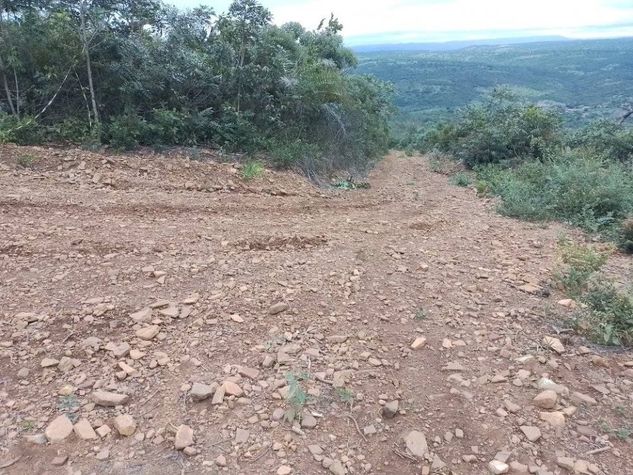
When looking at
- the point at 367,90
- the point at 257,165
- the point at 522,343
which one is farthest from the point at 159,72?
the point at 367,90

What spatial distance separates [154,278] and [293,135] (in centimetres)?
553

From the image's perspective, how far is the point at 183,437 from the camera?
2.17 meters

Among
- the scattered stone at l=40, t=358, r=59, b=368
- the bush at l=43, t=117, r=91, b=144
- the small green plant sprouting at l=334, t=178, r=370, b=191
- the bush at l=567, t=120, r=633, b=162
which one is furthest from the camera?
the bush at l=567, t=120, r=633, b=162

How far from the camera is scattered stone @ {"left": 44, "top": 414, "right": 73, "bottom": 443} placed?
2.15 metres

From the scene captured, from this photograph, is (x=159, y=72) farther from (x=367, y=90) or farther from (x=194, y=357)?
(x=367, y=90)

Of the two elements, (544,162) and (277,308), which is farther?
(544,162)

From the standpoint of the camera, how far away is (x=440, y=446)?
2.22 metres

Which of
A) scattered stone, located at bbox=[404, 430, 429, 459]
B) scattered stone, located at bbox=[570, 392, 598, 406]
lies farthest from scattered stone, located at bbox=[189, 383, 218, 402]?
scattered stone, located at bbox=[570, 392, 598, 406]

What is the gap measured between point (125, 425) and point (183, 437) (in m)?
0.28

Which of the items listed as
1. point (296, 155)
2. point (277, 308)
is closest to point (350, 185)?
point (296, 155)

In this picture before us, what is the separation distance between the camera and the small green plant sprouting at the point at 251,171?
257 inches

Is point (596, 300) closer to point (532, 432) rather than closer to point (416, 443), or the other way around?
point (532, 432)

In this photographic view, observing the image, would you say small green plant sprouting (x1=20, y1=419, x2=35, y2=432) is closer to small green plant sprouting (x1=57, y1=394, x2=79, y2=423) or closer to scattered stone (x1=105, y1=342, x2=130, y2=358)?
small green plant sprouting (x1=57, y1=394, x2=79, y2=423)

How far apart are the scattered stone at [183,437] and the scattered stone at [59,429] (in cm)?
49
